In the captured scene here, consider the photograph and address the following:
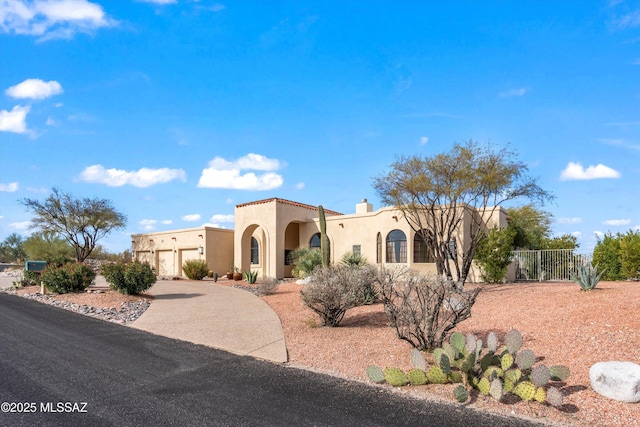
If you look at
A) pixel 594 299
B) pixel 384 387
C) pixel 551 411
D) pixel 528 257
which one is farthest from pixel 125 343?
pixel 528 257

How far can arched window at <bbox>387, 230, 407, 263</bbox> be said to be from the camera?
2294 cm

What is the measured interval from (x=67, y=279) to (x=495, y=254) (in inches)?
734

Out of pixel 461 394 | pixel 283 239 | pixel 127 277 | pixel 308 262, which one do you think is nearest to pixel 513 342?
pixel 461 394

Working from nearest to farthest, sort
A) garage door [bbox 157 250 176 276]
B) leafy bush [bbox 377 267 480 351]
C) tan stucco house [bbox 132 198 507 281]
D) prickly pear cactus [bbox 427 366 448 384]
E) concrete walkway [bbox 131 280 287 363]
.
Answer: prickly pear cactus [bbox 427 366 448 384] < leafy bush [bbox 377 267 480 351] < concrete walkway [bbox 131 280 287 363] < tan stucco house [bbox 132 198 507 281] < garage door [bbox 157 250 176 276]

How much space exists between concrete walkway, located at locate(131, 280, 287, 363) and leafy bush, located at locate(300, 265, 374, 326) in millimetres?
1140

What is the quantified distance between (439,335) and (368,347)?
142 centimetres

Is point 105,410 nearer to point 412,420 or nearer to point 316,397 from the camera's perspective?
point 316,397

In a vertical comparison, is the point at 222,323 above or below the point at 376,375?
below

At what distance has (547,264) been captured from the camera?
22.9m

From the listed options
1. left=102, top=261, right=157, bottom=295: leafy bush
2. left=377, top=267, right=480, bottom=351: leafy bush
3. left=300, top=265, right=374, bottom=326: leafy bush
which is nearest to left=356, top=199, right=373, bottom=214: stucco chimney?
left=102, top=261, right=157, bottom=295: leafy bush

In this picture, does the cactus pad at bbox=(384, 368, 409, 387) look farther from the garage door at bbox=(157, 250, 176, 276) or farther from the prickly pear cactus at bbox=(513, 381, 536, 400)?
the garage door at bbox=(157, 250, 176, 276)

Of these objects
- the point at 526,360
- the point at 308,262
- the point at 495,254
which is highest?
the point at 495,254

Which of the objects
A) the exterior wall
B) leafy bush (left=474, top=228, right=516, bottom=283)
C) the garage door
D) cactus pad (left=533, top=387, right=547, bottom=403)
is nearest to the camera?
cactus pad (left=533, top=387, right=547, bottom=403)

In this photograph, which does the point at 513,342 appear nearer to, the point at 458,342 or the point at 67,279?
the point at 458,342
